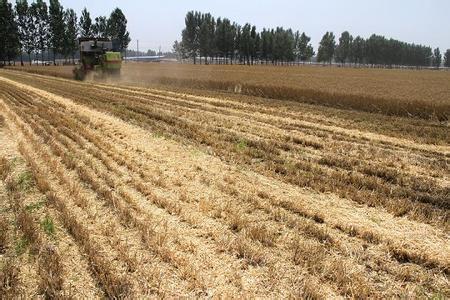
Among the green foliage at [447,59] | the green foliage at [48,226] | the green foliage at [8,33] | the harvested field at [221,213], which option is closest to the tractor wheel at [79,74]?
the harvested field at [221,213]

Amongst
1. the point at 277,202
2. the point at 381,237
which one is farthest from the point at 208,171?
the point at 381,237

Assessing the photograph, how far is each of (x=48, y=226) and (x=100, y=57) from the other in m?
26.9

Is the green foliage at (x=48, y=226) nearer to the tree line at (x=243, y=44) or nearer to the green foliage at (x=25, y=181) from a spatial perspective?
the green foliage at (x=25, y=181)

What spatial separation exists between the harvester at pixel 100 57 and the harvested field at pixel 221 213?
61.5 ft

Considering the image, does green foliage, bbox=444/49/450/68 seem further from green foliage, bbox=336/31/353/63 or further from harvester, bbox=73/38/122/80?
harvester, bbox=73/38/122/80

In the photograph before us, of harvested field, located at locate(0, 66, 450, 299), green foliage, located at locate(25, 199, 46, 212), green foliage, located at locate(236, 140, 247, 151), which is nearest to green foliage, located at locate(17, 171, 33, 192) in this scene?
harvested field, located at locate(0, 66, 450, 299)

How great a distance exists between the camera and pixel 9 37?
75.2m

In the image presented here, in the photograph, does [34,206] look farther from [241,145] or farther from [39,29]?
[39,29]

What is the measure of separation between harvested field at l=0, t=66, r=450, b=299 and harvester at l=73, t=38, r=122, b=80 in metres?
18.7

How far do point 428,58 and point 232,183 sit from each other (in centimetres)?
20492

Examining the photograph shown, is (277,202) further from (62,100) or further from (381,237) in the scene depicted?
(62,100)

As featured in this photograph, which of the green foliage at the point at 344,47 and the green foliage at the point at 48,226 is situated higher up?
the green foliage at the point at 344,47

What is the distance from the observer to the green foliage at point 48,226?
15.5 feet

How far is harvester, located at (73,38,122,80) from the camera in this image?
28844 millimetres
